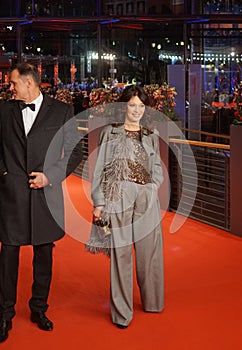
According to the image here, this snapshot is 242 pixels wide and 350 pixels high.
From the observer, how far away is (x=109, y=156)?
430cm

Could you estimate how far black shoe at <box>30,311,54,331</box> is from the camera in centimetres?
426

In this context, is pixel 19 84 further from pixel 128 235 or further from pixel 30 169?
pixel 128 235

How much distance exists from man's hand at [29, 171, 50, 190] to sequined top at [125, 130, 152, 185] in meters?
0.56

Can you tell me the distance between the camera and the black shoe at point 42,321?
426cm

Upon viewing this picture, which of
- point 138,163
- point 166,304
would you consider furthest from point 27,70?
point 166,304

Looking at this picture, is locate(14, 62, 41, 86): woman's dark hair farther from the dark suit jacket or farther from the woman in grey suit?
the woman in grey suit

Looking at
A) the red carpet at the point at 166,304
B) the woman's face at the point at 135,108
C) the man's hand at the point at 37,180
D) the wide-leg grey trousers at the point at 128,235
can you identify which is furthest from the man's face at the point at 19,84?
the red carpet at the point at 166,304

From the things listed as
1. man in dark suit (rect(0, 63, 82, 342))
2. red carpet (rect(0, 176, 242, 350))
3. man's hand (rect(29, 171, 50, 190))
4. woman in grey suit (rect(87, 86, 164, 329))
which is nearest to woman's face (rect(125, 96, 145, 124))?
woman in grey suit (rect(87, 86, 164, 329))

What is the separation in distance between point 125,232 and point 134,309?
25.0 inches

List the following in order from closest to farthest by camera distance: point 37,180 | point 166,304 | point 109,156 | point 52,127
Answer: point 37,180 < point 52,127 < point 109,156 < point 166,304

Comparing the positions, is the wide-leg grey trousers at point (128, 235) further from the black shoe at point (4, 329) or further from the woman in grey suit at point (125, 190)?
the black shoe at point (4, 329)

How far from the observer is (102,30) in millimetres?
14383

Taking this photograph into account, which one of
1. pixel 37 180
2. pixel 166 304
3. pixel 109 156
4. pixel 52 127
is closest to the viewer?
pixel 37 180

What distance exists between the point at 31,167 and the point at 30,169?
0.05 ft
